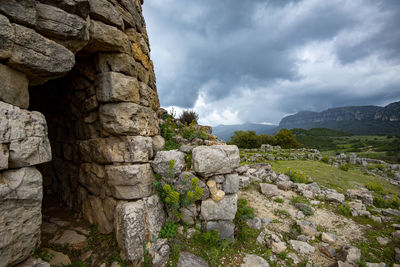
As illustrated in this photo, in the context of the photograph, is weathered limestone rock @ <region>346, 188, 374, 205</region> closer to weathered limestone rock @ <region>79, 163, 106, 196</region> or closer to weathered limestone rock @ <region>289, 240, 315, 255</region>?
weathered limestone rock @ <region>289, 240, 315, 255</region>

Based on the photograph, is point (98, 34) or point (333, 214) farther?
point (333, 214)

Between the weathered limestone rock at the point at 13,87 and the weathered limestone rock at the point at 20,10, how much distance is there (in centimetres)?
73

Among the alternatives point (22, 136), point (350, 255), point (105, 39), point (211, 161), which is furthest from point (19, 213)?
point (350, 255)

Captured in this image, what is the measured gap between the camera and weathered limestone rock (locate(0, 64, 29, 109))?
95.9 inches

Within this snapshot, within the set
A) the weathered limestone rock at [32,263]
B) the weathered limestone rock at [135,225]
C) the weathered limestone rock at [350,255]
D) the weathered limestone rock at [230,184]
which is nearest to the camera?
the weathered limestone rock at [32,263]

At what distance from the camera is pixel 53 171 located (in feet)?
20.9

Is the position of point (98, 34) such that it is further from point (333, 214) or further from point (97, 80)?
point (333, 214)

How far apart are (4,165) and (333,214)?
9301mm

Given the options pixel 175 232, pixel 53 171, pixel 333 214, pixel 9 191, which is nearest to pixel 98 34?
pixel 9 191

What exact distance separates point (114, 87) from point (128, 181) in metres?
2.24

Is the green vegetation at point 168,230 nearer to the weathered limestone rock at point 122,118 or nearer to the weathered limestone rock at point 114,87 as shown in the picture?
the weathered limestone rock at point 122,118

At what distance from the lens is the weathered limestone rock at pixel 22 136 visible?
2.37 meters

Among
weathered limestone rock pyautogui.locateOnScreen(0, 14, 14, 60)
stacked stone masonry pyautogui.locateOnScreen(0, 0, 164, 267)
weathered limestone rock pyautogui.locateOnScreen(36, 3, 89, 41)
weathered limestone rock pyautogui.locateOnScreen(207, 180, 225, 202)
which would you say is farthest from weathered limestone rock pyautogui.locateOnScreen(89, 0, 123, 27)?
weathered limestone rock pyautogui.locateOnScreen(207, 180, 225, 202)

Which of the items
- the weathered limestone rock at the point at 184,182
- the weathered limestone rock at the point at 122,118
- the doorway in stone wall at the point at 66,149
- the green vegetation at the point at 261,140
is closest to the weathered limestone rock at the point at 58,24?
the doorway in stone wall at the point at 66,149
